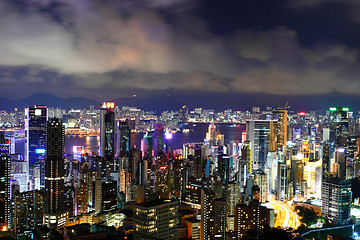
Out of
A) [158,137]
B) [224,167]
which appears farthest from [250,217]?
[158,137]

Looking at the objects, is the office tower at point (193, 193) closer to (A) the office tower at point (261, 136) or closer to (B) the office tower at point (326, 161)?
(B) the office tower at point (326, 161)

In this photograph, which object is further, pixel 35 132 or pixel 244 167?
pixel 35 132

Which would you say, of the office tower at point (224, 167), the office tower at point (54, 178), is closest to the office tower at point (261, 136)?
the office tower at point (224, 167)

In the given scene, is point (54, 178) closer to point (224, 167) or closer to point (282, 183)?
point (224, 167)

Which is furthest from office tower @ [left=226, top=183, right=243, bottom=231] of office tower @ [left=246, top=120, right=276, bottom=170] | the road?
office tower @ [left=246, top=120, right=276, bottom=170]

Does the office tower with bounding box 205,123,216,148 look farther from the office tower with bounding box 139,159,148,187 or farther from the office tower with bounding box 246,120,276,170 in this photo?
the office tower with bounding box 139,159,148,187
